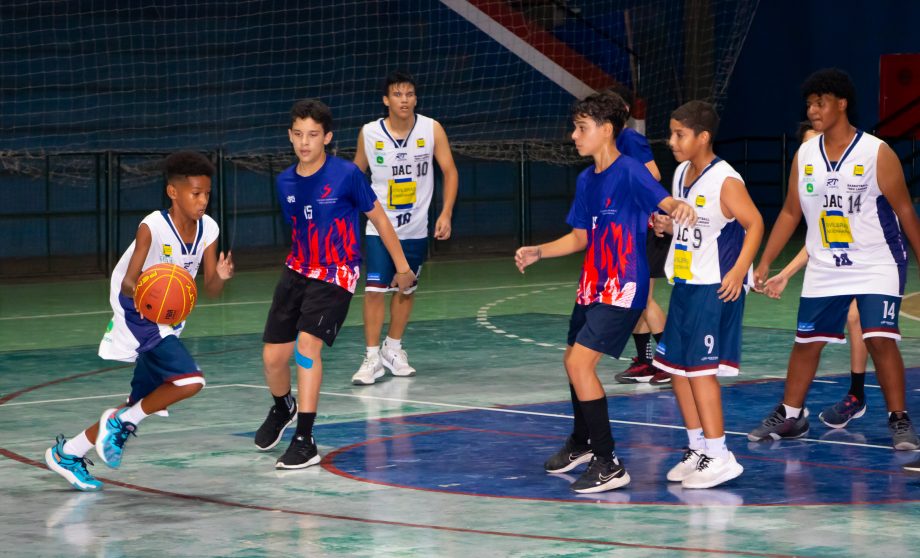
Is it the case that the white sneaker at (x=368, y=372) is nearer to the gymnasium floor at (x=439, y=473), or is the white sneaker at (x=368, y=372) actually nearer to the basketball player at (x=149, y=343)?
the gymnasium floor at (x=439, y=473)

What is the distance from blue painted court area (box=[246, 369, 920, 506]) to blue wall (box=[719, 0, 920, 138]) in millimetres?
17227

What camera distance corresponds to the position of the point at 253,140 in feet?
77.0

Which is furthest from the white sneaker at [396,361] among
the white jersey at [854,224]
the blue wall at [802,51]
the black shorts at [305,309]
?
the blue wall at [802,51]

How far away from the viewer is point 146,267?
752 cm

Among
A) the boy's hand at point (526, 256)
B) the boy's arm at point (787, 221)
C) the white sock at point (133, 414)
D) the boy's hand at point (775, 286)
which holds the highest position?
the boy's arm at point (787, 221)

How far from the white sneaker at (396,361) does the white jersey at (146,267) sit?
356 cm

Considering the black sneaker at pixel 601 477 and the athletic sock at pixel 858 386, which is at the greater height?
the athletic sock at pixel 858 386

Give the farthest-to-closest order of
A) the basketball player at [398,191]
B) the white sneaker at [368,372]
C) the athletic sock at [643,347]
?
the basketball player at [398,191]
the athletic sock at [643,347]
the white sneaker at [368,372]

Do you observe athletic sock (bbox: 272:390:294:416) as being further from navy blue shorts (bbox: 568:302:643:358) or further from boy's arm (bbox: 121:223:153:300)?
navy blue shorts (bbox: 568:302:643:358)

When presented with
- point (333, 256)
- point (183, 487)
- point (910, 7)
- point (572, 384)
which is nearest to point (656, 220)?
point (572, 384)

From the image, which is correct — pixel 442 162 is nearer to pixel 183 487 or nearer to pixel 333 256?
pixel 333 256

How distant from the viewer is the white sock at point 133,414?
7.34 m

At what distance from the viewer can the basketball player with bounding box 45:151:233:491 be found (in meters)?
7.27

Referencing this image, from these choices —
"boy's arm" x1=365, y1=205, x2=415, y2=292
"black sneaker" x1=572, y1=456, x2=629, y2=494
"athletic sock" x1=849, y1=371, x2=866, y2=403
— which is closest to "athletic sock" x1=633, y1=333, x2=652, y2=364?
"athletic sock" x1=849, y1=371, x2=866, y2=403
